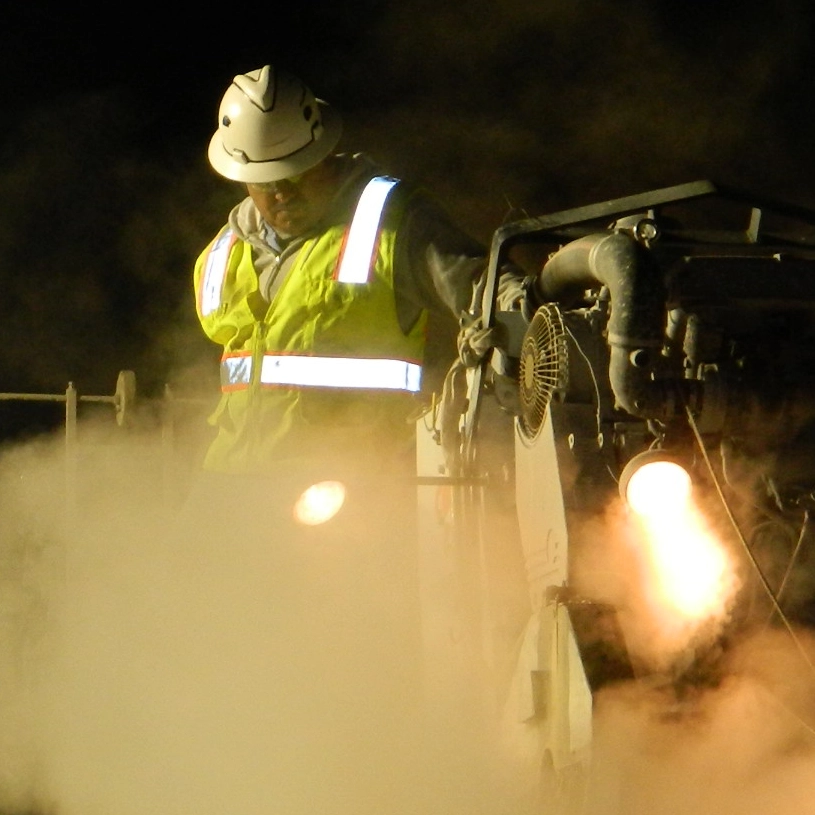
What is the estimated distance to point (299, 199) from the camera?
4.52 metres

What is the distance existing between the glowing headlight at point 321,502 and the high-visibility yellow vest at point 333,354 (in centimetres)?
15

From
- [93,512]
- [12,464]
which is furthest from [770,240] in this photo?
[12,464]

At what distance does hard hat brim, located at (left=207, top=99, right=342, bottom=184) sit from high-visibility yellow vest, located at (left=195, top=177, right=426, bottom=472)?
0.21 m

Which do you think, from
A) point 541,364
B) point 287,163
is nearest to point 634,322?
point 541,364

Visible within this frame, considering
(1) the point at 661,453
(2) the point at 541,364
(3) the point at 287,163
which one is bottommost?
(1) the point at 661,453

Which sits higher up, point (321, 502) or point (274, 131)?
point (274, 131)

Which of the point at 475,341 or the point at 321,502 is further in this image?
the point at 321,502

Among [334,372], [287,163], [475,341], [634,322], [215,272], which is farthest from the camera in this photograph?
[215,272]

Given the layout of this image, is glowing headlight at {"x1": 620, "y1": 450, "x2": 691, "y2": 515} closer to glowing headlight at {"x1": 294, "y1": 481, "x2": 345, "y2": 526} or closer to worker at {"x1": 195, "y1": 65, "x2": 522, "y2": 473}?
worker at {"x1": 195, "y1": 65, "x2": 522, "y2": 473}

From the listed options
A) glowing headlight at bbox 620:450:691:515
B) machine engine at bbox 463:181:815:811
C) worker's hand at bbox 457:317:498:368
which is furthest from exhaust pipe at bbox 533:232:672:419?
worker's hand at bbox 457:317:498:368

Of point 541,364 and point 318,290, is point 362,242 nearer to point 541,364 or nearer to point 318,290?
point 318,290

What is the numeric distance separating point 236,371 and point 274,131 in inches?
31.3

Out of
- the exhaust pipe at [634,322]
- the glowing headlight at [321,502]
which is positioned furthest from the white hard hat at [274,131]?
the exhaust pipe at [634,322]

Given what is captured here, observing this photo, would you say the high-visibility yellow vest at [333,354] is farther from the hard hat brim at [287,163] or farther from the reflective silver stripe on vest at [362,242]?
the hard hat brim at [287,163]
